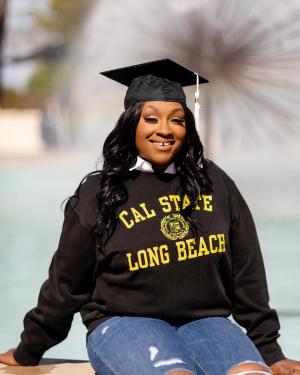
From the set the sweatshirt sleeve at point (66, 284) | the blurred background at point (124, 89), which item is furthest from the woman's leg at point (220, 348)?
the blurred background at point (124, 89)

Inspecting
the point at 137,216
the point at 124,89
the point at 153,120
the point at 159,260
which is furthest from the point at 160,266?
the point at 124,89

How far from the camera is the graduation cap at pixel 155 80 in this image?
6.22 ft

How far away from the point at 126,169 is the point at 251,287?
1.28 ft

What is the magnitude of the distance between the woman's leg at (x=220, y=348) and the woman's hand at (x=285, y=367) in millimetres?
121

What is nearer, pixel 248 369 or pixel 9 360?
pixel 248 369

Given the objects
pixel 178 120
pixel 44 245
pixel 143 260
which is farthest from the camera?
pixel 44 245

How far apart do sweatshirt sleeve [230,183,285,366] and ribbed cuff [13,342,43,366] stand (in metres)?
0.52

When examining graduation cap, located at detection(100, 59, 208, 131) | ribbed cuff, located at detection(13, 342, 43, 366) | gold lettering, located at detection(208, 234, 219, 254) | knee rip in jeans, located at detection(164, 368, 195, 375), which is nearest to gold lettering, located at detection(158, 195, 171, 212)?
gold lettering, located at detection(208, 234, 219, 254)

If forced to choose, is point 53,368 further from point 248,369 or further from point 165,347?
point 248,369

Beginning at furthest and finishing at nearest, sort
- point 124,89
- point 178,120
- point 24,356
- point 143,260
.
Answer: point 124,89 → point 24,356 → point 178,120 → point 143,260

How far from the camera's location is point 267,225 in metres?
6.74

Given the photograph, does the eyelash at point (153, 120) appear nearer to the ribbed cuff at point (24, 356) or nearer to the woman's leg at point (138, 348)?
the woman's leg at point (138, 348)

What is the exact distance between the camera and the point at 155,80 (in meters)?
1.92

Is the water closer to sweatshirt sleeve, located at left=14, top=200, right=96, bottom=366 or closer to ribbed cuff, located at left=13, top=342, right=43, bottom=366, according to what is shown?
ribbed cuff, located at left=13, top=342, right=43, bottom=366
